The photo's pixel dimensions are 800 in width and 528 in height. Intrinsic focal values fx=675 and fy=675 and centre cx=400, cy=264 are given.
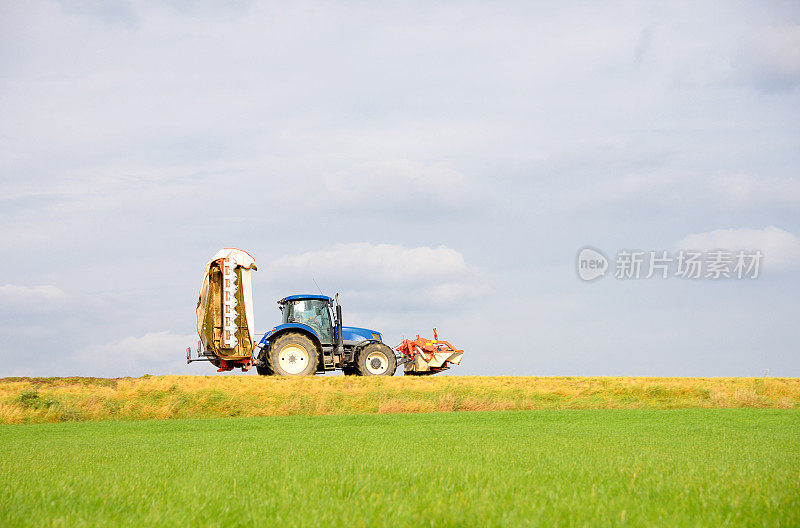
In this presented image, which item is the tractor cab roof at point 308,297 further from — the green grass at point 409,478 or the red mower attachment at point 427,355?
the green grass at point 409,478

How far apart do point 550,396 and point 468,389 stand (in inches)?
108

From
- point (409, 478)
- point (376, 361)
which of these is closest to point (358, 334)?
point (376, 361)

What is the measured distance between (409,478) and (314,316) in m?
18.6

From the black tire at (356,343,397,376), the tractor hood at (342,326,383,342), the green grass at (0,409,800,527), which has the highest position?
the tractor hood at (342,326,383,342)

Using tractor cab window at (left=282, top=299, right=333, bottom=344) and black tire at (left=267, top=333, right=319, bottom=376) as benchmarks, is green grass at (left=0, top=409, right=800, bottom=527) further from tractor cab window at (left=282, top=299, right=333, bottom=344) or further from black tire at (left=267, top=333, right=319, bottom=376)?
tractor cab window at (left=282, top=299, right=333, bottom=344)

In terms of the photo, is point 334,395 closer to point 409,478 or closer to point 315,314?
point 315,314

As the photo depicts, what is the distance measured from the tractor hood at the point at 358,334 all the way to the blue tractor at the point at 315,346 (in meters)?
0.04

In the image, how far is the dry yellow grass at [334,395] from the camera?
61.4ft

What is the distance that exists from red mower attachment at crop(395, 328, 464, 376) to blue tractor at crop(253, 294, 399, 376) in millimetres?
2203

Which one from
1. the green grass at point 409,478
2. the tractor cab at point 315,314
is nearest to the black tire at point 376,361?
the tractor cab at point 315,314

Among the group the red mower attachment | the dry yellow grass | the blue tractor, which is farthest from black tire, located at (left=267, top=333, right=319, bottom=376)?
the red mower attachment

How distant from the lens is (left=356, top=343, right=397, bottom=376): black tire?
81.4 ft

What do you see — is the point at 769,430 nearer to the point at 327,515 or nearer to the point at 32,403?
the point at 327,515

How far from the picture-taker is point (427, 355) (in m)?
27.7
